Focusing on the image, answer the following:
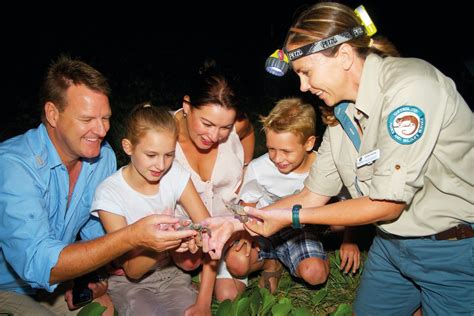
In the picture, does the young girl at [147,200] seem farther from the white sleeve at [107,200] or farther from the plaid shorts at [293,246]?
the plaid shorts at [293,246]

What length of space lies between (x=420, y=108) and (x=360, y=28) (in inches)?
21.6

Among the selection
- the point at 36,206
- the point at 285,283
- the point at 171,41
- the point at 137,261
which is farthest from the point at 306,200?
the point at 171,41

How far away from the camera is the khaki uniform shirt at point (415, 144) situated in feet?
6.30

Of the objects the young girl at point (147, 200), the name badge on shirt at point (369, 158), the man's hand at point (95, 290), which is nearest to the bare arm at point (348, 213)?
the name badge on shirt at point (369, 158)

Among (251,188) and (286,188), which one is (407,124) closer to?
(286,188)

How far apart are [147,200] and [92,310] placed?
786mm

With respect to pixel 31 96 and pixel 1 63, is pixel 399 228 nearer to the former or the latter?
pixel 31 96

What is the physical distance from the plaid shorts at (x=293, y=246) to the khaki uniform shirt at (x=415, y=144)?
0.99 m

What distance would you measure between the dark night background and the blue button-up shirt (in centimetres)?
504

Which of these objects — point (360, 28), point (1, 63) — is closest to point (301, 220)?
point (360, 28)

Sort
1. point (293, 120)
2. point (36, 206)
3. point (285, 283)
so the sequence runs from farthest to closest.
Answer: point (285, 283)
point (293, 120)
point (36, 206)

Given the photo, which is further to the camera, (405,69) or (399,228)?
(399,228)

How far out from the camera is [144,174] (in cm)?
296

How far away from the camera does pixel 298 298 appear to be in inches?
136
